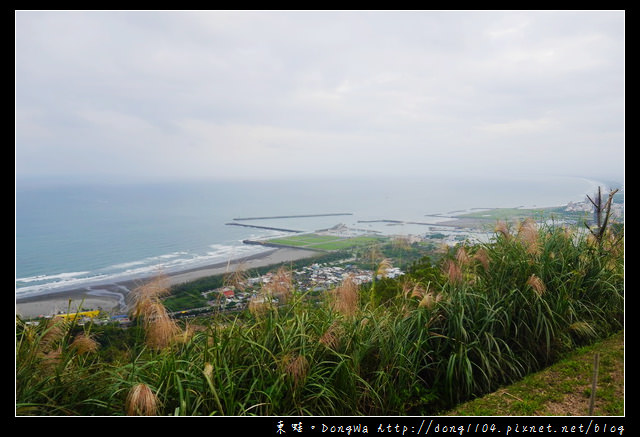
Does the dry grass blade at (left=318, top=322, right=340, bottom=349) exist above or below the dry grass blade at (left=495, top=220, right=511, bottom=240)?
below

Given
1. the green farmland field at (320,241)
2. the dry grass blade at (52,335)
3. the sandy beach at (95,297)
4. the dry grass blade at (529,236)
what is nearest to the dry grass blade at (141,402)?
the dry grass blade at (52,335)

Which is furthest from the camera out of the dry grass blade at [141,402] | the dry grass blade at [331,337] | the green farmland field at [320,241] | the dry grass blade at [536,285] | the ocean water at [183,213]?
the green farmland field at [320,241]

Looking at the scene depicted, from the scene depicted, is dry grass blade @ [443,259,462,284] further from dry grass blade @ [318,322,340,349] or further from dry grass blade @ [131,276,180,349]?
dry grass blade @ [131,276,180,349]

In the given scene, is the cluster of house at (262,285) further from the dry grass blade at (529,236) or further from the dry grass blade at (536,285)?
the dry grass blade at (529,236)

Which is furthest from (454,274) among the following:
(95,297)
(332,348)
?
(95,297)

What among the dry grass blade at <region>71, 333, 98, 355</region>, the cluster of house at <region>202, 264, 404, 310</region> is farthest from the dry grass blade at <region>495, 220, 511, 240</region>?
the dry grass blade at <region>71, 333, 98, 355</region>
